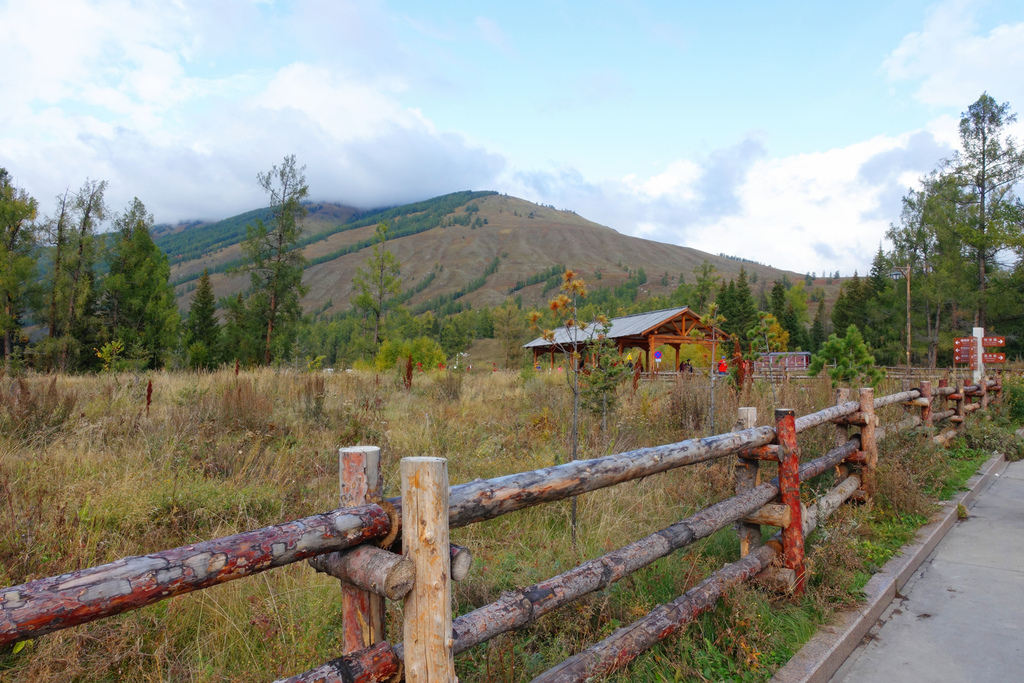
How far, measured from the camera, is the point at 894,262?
137 feet

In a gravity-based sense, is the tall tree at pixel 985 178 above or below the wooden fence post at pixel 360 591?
above

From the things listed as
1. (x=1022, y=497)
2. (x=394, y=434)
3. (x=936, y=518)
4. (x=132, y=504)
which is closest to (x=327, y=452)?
(x=394, y=434)

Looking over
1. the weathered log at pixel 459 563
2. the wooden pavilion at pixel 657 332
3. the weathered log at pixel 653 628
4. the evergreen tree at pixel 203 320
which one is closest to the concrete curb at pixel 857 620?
the weathered log at pixel 653 628

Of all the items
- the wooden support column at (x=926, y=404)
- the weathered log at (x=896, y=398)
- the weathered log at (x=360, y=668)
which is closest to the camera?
the weathered log at (x=360, y=668)

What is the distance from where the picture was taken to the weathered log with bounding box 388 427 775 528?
5.99ft

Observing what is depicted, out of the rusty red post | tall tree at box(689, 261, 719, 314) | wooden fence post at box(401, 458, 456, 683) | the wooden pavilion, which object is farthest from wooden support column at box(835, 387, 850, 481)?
tall tree at box(689, 261, 719, 314)

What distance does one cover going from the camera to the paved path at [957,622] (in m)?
2.83

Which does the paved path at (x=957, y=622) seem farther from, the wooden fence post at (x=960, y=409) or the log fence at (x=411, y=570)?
the wooden fence post at (x=960, y=409)

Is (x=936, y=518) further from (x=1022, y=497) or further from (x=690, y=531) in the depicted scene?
(x=690, y=531)

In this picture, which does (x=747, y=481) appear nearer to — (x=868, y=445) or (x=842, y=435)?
(x=842, y=435)

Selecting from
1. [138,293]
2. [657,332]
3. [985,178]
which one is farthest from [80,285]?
[985,178]

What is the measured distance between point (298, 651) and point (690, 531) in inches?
78.1

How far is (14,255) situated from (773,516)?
106 feet

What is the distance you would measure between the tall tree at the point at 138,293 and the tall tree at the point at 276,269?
4364mm
